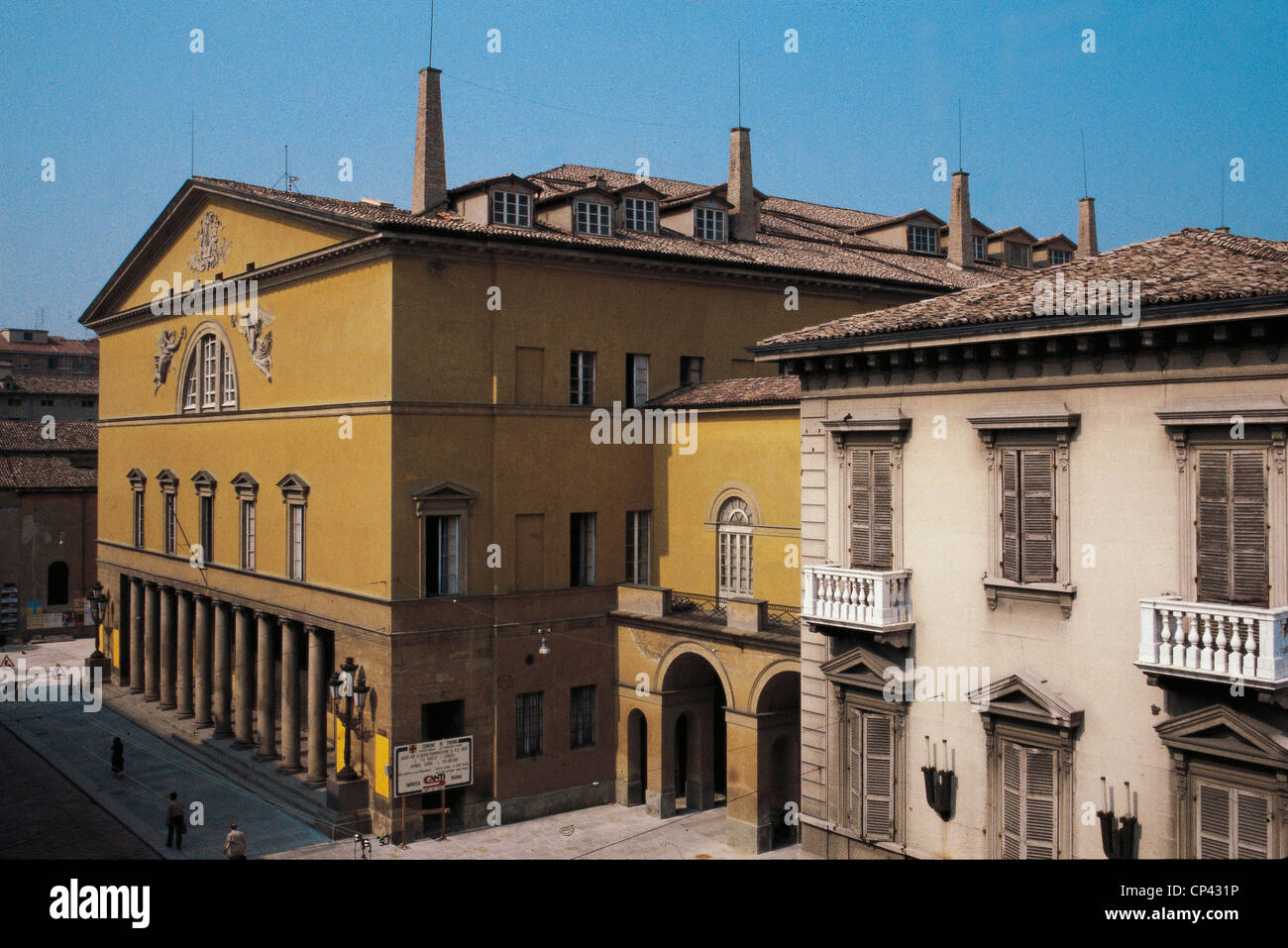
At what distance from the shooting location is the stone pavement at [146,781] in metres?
28.9

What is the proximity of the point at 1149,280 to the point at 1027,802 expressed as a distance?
7909mm

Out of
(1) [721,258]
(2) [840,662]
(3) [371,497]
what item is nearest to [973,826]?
(2) [840,662]

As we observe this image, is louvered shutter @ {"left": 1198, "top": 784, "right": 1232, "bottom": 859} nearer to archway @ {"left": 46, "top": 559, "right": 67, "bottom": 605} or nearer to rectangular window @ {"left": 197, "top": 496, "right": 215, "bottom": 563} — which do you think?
rectangular window @ {"left": 197, "top": 496, "right": 215, "bottom": 563}

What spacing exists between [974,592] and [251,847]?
62.1 feet

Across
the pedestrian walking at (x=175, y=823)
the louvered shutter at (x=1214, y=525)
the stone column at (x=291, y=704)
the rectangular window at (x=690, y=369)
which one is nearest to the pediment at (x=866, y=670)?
the louvered shutter at (x=1214, y=525)

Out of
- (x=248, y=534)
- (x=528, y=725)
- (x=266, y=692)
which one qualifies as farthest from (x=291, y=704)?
(x=528, y=725)

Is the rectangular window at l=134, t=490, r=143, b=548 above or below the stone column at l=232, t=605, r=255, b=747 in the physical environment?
above

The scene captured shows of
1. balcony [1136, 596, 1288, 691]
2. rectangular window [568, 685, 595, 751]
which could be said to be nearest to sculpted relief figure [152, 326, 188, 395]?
rectangular window [568, 685, 595, 751]

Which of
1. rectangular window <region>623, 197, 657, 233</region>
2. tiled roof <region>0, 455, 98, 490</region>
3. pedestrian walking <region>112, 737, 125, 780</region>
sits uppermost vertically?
rectangular window <region>623, 197, 657, 233</region>

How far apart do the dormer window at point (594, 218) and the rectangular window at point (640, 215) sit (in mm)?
1342

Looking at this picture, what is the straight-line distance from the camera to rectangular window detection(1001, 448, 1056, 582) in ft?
56.9

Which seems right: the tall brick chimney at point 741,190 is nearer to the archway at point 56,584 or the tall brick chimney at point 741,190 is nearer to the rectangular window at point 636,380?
the rectangular window at point 636,380

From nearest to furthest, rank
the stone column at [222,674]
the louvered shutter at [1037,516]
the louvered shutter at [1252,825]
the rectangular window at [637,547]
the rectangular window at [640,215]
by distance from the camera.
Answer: the louvered shutter at [1252,825], the louvered shutter at [1037,516], the rectangular window at [637,547], the rectangular window at [640,215], the stone column at [222,674]

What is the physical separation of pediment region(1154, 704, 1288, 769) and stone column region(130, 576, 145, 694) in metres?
39.9
